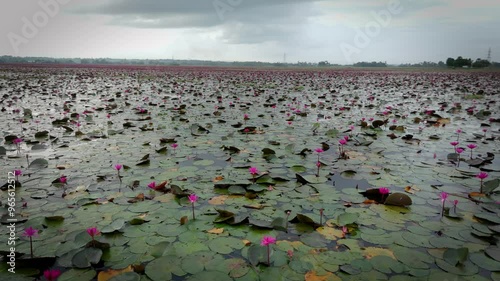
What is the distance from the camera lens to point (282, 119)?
787cm

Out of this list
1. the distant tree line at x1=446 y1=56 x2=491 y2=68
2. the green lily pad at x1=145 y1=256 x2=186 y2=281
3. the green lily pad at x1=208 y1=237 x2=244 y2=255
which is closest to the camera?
the green lily pad at x1=145 y1=256 x2=186 y2=281

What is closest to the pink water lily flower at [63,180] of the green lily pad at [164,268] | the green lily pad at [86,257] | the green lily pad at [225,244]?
the green lily pad at [86,257]

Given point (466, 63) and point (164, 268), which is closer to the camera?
point (164, 268)

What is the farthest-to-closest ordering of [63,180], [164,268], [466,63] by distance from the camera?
[466,63]
[63,180]
[164,268]

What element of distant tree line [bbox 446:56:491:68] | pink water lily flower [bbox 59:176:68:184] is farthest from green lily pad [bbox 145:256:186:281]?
distant tree line [bbox 446:56:491:68]

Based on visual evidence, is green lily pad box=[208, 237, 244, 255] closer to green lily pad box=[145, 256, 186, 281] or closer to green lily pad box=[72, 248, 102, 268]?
green lily pad box=[145, 256, 186, 281]

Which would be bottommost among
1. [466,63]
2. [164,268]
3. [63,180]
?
[164,268]

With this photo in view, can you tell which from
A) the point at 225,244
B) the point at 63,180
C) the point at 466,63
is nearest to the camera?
the point at 225,244

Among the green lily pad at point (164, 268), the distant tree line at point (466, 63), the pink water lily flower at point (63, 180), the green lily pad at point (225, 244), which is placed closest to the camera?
the green lily pad at point (164, 268)

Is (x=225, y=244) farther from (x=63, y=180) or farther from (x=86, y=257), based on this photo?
(x=63, y=180)

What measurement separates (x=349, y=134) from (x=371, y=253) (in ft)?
13.7

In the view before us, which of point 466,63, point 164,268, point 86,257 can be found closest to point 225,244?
point 164,268

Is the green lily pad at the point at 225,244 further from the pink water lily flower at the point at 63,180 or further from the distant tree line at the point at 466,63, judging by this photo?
the distant tree line at the point at 466,63

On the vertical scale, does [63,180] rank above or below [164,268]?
above
